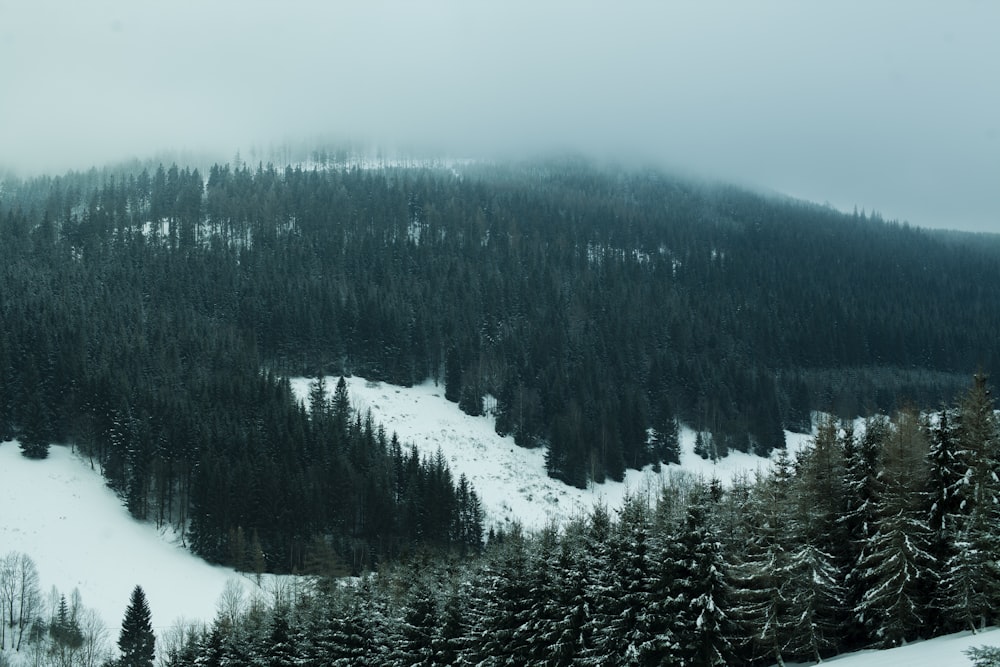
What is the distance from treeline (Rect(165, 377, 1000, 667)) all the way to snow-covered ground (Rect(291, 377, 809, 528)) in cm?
5837

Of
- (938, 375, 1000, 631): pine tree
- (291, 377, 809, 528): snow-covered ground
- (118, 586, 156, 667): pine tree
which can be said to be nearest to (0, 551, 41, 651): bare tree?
(118, 586, 156, 667): pine tree

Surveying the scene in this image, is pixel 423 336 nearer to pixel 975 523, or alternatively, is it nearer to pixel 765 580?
pixel 765 580

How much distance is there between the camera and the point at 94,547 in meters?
81.4

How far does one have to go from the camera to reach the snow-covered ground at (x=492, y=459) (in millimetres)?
108000

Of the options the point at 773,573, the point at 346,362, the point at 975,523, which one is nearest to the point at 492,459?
the point at 346,362

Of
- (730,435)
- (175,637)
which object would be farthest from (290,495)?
(730,435)

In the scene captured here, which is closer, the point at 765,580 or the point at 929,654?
the point at 929,654

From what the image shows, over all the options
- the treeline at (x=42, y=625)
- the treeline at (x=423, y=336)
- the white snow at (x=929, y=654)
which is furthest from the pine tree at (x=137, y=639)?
the white snow at (x=929, y=654)

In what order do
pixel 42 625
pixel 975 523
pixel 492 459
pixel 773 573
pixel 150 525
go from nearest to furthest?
pixel 975 523, pixel 773 573, pixel 42 625, pixel 150 525, pixel 492 459

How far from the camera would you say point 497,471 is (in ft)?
379

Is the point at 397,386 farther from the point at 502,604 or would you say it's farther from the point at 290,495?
the point at 502,604

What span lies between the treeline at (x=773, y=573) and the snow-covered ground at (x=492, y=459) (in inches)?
2298

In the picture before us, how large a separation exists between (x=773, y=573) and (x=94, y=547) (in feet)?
237

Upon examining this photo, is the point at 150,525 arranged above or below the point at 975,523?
below
